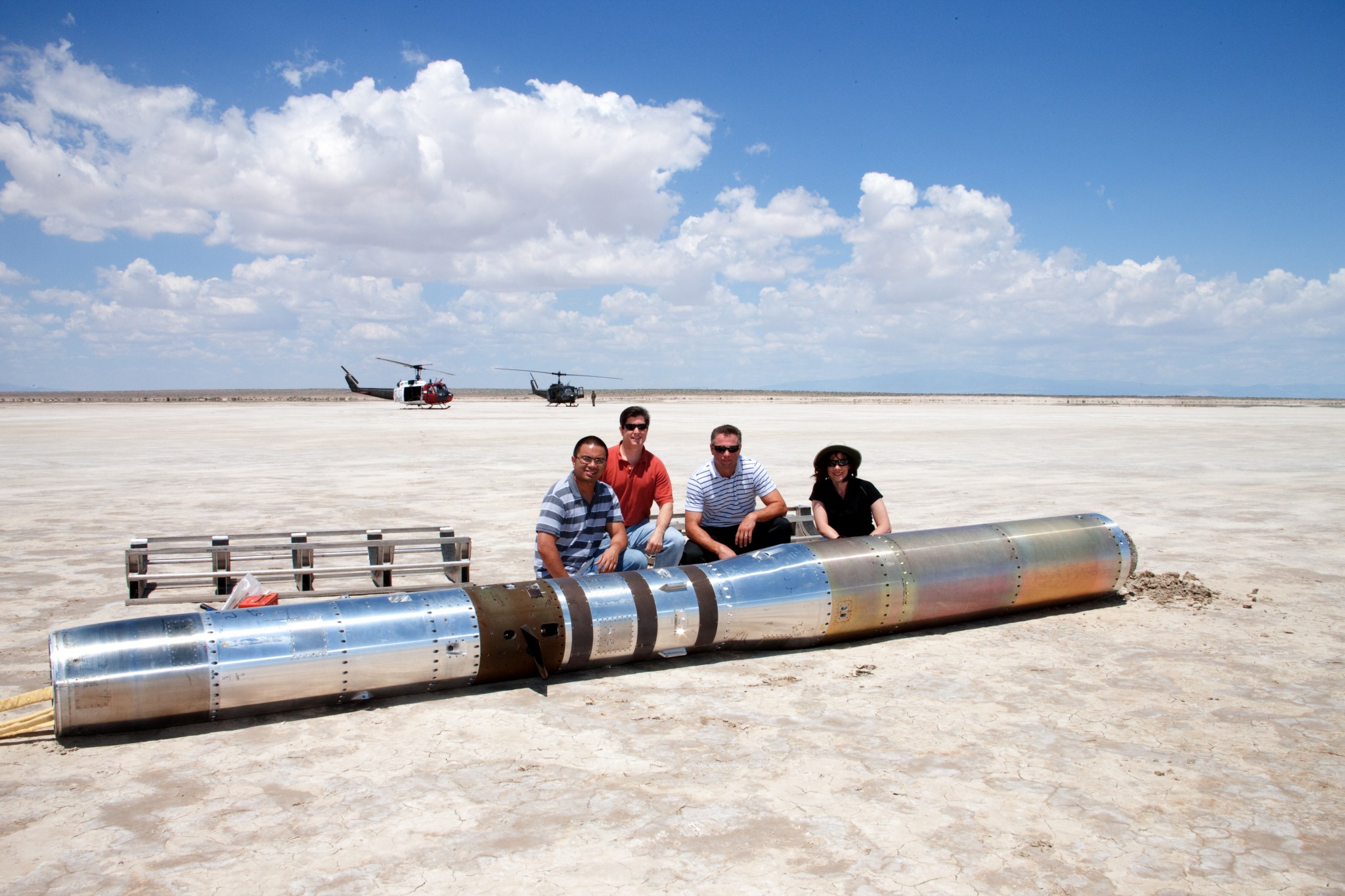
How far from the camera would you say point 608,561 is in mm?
6316

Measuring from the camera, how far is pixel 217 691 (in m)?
4.48

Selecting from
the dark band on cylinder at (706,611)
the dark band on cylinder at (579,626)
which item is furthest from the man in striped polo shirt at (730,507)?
the dark band on cylinder at (579,626)

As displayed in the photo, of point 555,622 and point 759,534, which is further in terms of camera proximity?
point 759,534

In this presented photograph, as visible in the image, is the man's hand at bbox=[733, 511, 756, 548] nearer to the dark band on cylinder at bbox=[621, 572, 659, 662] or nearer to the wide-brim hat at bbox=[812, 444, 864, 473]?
the wide-brim hat at bbox=[812, 444, 864, 473]

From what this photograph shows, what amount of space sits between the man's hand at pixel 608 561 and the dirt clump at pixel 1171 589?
4.35 m

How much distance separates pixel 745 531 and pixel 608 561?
1.26 meters

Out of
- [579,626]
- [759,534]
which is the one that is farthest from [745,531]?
[579,626]

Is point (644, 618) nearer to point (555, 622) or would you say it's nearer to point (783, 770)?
point (555, 622)

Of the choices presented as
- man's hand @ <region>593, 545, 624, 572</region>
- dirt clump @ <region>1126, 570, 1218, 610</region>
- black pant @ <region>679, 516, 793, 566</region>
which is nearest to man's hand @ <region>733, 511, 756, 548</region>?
black pant @ <region>679, 516, 793, 566</region>

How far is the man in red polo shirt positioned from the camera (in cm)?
707

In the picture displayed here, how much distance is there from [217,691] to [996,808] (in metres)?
3.82

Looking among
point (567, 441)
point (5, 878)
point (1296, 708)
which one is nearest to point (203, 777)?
point (5, 878)

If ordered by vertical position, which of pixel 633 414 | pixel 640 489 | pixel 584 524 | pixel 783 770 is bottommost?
pixel 783 770

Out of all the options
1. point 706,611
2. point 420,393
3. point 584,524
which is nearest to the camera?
point 706,611
